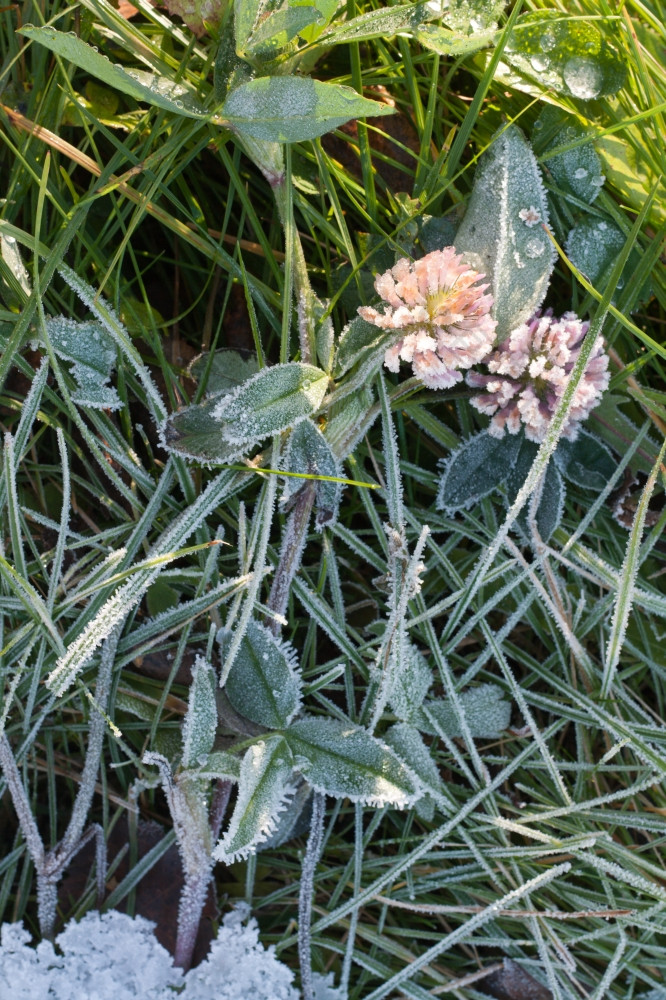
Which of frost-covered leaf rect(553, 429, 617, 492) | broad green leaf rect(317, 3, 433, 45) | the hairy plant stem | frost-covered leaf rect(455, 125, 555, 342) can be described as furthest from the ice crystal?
broad green leaf rect(317, 3, 433, 45)

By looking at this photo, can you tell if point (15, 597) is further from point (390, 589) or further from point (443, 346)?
point (443, 346)

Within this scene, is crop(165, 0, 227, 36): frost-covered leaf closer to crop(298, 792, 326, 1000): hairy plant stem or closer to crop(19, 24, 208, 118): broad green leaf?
crop(19, 24, 208, 118): broad green leaf

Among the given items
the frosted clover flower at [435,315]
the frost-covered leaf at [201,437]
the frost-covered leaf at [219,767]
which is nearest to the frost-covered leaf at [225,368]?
the frost-covered leaf at [201,437]

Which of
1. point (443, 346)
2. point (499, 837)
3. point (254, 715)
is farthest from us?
→ point (499, 837)

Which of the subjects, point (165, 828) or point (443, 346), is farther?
point (165, 828)

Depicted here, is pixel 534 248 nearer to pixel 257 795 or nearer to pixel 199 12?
pixel 199 12

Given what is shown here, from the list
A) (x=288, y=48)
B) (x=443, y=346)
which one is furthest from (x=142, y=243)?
(x=443, y=346)
